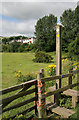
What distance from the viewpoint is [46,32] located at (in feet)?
118

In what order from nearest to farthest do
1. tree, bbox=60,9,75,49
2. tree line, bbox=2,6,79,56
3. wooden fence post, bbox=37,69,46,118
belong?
1. wooden fence post, bbox=37,69,46,118
2. tree line, bbox=2,6,79,56
3. tree, bbox=60,9,75,49

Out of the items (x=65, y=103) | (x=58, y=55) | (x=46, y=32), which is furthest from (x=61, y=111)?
(x=46, y=32)

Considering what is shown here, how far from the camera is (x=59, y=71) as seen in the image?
13.0ft

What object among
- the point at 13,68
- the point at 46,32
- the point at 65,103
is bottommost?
the point at 65,103

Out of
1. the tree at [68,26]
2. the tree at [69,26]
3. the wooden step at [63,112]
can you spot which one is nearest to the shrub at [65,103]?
the wooden step at [63,112]

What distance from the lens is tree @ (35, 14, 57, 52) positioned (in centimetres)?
3410

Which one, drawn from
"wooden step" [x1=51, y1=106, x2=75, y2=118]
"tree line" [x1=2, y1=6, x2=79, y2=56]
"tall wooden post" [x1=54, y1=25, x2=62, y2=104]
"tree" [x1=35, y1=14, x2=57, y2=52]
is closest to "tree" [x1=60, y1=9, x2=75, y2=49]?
"tree line" [x1=2, y1=6, x2=79, y2=56]

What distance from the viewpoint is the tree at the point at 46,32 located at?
3410 centimetres

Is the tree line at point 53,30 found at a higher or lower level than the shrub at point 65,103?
higher

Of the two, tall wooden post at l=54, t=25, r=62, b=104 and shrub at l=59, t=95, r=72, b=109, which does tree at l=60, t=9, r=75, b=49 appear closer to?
shrub at l=59, t=95, r=72, b=109

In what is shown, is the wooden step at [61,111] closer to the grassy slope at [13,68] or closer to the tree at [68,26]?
the grassy slope at [13,68]

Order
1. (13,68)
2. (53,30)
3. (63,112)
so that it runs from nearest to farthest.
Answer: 1. (63,112)
2. (13,68)
3. (53,30)

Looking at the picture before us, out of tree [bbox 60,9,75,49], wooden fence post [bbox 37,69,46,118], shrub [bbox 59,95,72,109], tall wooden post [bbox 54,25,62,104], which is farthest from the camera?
tree [bbox 60,9,75,49]

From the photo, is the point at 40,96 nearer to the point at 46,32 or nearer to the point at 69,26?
the point at 69,26
